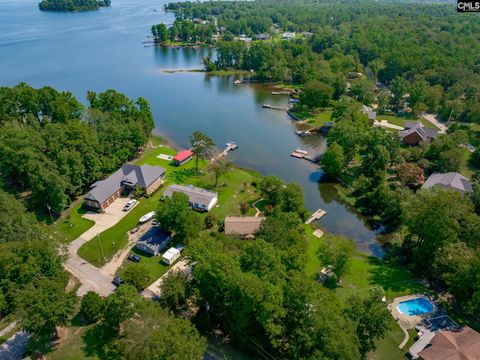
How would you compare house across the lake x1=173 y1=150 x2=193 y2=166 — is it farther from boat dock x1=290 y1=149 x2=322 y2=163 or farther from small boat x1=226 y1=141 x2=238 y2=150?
boat dock x1=290 y1=149 x2=322 y2=163

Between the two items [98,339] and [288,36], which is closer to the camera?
[98,339]

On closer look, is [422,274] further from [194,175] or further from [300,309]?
[194,175]

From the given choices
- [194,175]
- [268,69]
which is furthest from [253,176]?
[268,69]

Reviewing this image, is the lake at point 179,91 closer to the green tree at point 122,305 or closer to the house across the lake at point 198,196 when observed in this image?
the house across the lake at point 198,196

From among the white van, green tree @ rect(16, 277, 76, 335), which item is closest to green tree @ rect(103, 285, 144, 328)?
green tree @ rect(16, 277, 76, 335)

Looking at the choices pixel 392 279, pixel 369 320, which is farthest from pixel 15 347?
pixel 392 279

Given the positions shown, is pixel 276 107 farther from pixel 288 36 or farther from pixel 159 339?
pixel 288 36
